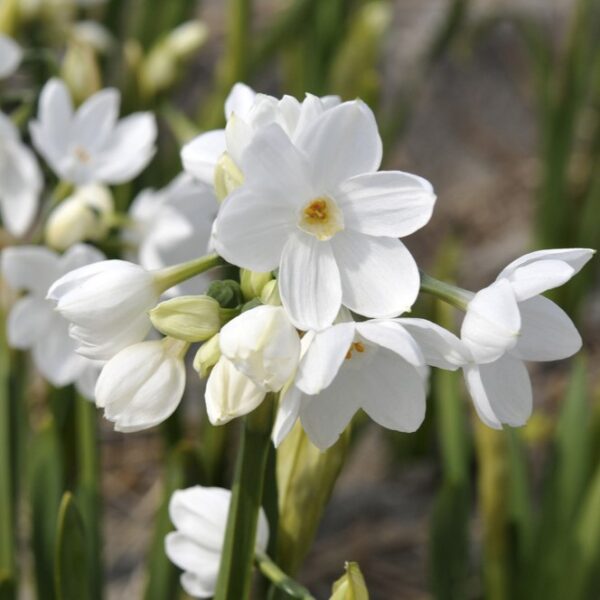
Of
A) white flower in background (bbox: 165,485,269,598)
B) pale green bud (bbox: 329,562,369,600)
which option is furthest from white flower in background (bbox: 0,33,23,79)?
pale green bud (bbox: 329,562,369,600)

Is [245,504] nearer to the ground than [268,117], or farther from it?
nearer to the ground

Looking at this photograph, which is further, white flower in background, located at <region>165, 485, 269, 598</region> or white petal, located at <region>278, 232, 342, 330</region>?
white flower in background, located at <region>165, 485, 269, 598</region>

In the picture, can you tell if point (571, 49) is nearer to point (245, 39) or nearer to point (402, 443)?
point (245, 39)

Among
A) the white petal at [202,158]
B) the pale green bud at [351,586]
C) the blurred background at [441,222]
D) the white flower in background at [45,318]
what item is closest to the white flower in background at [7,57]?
the blurred background at [441,222]

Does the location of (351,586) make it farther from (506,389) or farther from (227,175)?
(227,175)

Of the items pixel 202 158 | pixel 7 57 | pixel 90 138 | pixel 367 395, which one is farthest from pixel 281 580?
pixel 7 57

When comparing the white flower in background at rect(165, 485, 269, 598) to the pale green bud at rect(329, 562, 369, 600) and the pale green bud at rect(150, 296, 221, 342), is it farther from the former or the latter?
the pale green bud at rect(150, 296, 221, 342)
